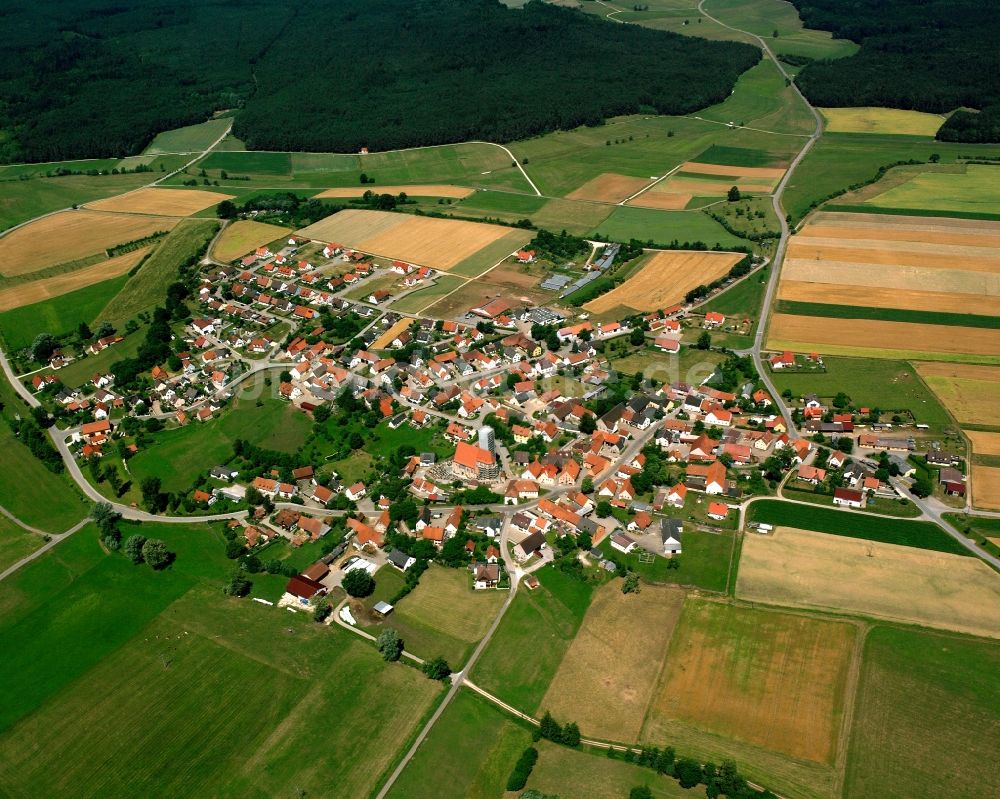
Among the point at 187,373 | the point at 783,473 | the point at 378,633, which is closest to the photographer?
the point at 378,633

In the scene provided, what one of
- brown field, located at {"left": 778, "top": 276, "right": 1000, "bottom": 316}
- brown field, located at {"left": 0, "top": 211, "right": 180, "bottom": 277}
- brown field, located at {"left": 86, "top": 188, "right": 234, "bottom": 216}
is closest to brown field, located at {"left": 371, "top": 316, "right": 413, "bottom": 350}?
brown field, located at {"left": 778, "top": 276, "right": 1000, "bottom": 316}

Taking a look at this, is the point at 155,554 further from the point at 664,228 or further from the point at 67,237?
the point at 664,228

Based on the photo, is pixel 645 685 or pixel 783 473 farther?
pixel 783 473

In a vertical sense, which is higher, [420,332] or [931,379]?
[420,332]

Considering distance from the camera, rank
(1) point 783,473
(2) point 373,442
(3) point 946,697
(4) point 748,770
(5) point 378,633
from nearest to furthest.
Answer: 1. (4) point 748,770
2. (3) point 946,697
3. (5) point 378,633
4. (1) point 783,473
5. (2) point 373,442

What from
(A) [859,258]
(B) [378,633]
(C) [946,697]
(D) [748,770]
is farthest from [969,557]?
(A) [859,258]

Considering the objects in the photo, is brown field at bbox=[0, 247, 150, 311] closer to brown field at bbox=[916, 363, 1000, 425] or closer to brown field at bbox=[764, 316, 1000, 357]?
brown field at bbox=[764, 316, 1000, 357]

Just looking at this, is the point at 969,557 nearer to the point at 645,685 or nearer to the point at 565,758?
the point at 645,685
